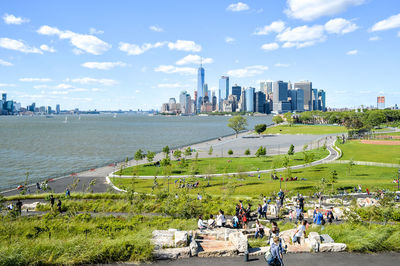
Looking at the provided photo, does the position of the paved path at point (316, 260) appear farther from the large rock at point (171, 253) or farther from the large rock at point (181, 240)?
the large rock at point (181, 240)

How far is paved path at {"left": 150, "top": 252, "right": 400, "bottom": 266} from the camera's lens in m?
12.8

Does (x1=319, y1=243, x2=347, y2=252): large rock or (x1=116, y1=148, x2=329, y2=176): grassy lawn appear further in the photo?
(x1=116, y1=148, x2=329, y2=176): grassy lawn

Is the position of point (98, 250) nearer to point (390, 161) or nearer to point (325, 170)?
point (325, 170)

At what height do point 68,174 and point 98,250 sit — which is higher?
point 98,250

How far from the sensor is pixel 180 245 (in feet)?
45.0

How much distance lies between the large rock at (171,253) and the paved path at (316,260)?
23 cm

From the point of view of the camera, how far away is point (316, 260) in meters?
13.1

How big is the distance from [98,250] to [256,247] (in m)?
7.53

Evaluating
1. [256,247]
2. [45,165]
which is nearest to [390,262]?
[256,247]

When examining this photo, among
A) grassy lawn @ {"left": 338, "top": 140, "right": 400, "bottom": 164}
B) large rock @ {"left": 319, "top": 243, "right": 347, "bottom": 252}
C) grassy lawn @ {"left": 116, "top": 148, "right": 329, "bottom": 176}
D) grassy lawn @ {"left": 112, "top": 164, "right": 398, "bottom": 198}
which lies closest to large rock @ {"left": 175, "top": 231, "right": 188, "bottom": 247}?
large rock @ {"left": 319, "top": 243, "right": 347, "bottom": 252}

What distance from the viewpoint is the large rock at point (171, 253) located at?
13.1 m

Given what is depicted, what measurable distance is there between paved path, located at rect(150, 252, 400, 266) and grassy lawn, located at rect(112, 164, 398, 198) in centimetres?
1516

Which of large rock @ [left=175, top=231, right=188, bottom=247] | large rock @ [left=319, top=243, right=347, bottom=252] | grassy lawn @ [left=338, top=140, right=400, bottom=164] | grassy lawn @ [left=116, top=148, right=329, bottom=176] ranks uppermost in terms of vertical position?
large rock @ [left=175, top=231, right=188, bottom=247]

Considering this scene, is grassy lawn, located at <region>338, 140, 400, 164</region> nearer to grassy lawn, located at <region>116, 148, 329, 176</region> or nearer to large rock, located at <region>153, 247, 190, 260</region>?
grassy lawn, located at <region>116, 148, 329, 176</region>
